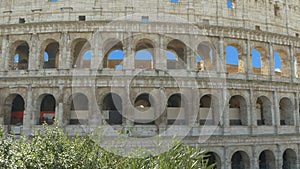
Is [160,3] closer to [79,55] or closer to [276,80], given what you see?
[79,55]

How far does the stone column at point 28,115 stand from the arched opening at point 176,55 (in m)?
10.5

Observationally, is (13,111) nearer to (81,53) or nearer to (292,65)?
(81,53)

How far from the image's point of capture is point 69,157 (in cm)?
849

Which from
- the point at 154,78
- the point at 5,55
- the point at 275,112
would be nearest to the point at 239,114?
the point at 275,112

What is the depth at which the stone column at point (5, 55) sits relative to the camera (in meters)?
18.4

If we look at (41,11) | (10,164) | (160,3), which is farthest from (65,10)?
(10,164)

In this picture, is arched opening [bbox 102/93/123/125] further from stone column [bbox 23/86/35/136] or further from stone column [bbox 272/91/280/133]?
stone column [bbox 272/91/280/133]

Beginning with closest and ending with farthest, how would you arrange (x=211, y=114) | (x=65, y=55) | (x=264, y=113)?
(x=65, y=55), (x=211, y=114), (x=264, y=113)

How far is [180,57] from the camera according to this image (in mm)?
21375

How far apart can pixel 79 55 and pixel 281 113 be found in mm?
17685

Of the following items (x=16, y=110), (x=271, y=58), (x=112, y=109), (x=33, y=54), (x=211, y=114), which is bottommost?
(x=211, y=114)

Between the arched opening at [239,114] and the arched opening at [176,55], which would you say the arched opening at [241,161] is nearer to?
the arched opening at [239,114]

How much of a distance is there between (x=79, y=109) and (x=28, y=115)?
340cm

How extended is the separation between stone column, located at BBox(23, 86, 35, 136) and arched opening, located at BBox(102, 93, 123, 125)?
193 inches
